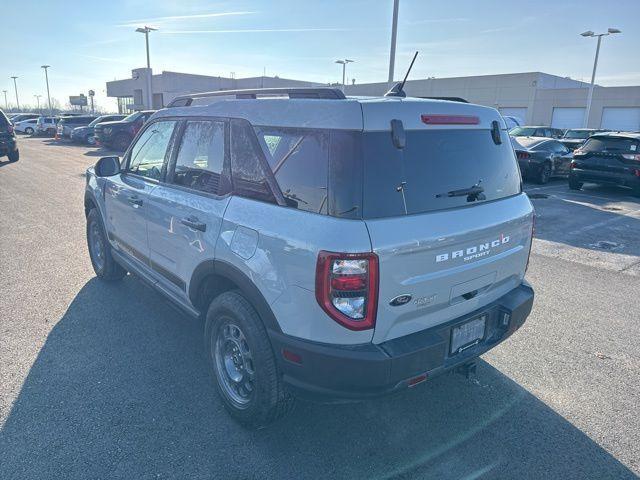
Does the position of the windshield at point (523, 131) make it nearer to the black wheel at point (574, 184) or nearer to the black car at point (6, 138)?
the black wheel at point (574, 184)

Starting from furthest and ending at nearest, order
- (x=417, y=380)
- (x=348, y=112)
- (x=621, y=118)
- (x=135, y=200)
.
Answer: (x=621, y=118)
(x=135, y=200)
(x=417, y=380)
(x=348, y=112)

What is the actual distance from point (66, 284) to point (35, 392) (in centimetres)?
230

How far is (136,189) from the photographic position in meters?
4.01

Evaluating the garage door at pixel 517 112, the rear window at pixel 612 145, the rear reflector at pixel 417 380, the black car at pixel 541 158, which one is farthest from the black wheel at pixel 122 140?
the garage door at pixel 517 112

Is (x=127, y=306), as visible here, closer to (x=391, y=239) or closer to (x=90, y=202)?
(x=90, y=202)

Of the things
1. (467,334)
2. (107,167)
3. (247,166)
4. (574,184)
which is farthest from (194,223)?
(574,184)

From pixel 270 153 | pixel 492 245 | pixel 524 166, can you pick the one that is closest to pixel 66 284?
pixel 270 153

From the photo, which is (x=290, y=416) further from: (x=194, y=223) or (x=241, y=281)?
(x=194, y=223)

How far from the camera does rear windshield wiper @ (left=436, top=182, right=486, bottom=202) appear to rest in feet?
8.58

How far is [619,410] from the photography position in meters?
3.12

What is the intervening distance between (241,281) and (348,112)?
3.69 feet

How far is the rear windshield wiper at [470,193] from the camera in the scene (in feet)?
8.58

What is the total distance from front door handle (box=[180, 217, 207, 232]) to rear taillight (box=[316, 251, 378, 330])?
113 centimetres

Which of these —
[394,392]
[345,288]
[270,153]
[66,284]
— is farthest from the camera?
[66,284]
